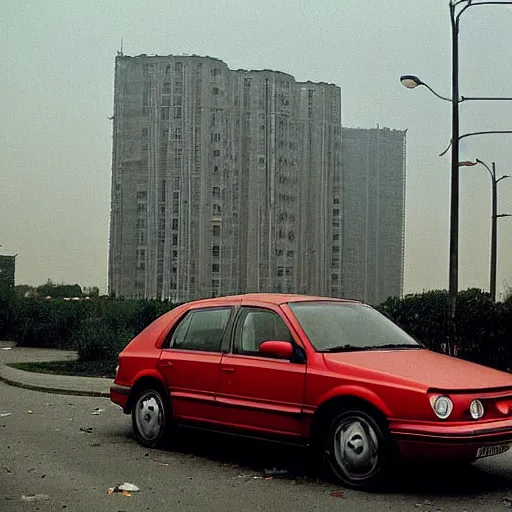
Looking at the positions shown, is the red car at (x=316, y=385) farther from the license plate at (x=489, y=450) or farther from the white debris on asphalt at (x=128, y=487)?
the white debris on asphalt at (x=128, y=487)

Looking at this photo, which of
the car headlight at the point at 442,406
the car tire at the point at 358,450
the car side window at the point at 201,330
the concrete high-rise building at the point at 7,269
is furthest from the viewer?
the concrete high-rise building at the point at 7,269

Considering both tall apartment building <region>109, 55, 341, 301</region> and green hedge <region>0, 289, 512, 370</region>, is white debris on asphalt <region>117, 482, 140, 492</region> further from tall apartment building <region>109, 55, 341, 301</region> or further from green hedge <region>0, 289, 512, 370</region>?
tall apartment building <region>109, 55, 341, 301</region>

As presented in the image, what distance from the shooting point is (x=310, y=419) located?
25.2ft

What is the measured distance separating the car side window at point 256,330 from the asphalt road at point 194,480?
1.09m

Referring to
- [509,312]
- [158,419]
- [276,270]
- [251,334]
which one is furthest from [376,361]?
[276,270]

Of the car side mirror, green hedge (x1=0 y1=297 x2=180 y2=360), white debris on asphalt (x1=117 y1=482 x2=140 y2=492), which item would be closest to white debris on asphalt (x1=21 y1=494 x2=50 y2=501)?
white debris on asphalt (x1=117 y1=482 x2=140 y2=492)

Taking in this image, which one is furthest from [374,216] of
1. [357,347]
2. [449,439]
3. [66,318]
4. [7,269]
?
[449,439]

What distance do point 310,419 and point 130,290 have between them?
1281 inches

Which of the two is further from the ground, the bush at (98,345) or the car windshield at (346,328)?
the car windshield at (346,328)

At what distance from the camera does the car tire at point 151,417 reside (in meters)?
9.21

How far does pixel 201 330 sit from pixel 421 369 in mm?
2496

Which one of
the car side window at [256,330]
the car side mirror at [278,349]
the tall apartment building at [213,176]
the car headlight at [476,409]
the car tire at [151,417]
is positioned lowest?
the car tire at [151,417]

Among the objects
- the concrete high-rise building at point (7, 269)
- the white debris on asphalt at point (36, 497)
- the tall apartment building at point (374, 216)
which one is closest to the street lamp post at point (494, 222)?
the tall apartment building at point (374, 216)

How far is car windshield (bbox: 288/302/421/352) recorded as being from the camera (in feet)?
26.7
